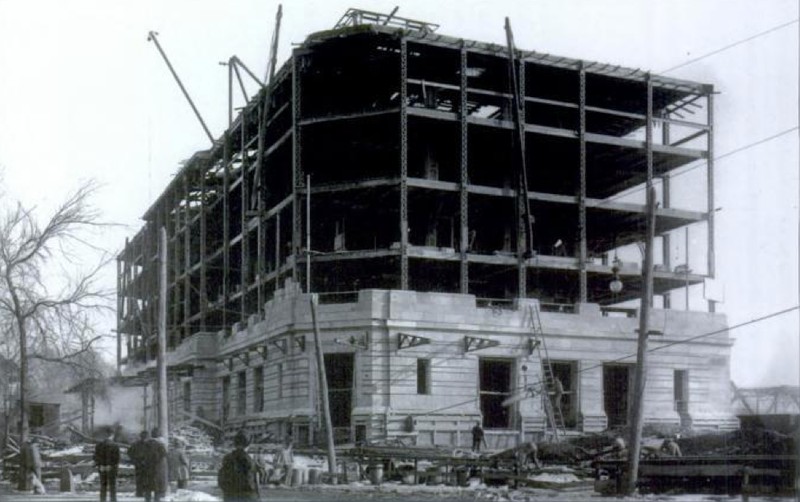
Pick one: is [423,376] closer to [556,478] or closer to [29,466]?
[556,478]

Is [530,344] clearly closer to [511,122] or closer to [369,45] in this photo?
[511,122]

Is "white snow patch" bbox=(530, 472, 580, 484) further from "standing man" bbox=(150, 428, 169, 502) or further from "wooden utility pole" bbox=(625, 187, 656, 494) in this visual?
"standing man" bbox=(150, 428, 169, 502)

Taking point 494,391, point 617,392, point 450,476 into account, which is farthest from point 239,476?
point 617,392

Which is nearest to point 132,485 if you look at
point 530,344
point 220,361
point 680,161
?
point 530,344

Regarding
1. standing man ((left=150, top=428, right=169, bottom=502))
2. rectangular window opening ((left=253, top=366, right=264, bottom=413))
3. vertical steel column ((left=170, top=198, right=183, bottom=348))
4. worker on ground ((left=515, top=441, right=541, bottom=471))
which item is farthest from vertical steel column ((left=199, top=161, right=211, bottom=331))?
standing man ((left=150, top=428, right=169, bottom=502))

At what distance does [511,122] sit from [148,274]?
42.6 meters

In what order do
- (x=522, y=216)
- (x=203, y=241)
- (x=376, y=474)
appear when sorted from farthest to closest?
(x=203, y=241) → (x=522, y=216) → (x=376, y=474)

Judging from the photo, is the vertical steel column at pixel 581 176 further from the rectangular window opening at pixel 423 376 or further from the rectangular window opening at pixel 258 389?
the rectangular window opening at pixel 258 389

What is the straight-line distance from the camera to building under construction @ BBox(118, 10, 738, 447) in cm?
4444

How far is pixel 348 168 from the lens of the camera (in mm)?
55250

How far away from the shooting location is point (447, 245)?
5481 cm

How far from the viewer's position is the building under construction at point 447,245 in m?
44.4

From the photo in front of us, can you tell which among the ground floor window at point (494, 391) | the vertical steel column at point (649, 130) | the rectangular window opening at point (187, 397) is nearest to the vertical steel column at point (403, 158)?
the ground floor window at point (494, 391)

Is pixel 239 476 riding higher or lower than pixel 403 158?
lower
